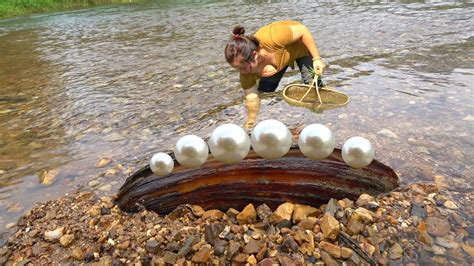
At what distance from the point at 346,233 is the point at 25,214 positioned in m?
3.02

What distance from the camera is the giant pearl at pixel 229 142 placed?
2.92 meters

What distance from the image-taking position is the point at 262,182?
3.31m

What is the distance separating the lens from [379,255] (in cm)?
281

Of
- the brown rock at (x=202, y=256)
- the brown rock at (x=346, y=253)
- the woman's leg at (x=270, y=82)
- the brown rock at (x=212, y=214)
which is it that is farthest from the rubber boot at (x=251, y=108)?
the brown rock at (x=346, y=253)

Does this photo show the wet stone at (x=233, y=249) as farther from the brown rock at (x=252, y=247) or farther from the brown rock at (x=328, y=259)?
the brown rock at (x=328, y=259)

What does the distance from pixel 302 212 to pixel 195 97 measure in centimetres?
437

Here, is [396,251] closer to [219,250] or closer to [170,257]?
[219,250]

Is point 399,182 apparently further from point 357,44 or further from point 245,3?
point 245,3

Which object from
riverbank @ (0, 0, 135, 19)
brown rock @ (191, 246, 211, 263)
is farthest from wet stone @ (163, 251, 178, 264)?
riverbank @ (0, 0, 135, 19)

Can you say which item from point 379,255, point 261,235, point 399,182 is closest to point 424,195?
point 399,182

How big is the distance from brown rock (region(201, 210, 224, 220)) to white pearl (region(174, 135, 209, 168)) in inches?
19.9

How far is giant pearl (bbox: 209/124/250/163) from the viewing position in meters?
2.92

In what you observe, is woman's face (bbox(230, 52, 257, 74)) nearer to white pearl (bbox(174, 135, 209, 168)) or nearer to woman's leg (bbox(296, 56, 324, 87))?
woman's leg (bbox(296, 56, 324, 87))

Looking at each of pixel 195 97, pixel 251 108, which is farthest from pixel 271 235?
pixel 195 97
